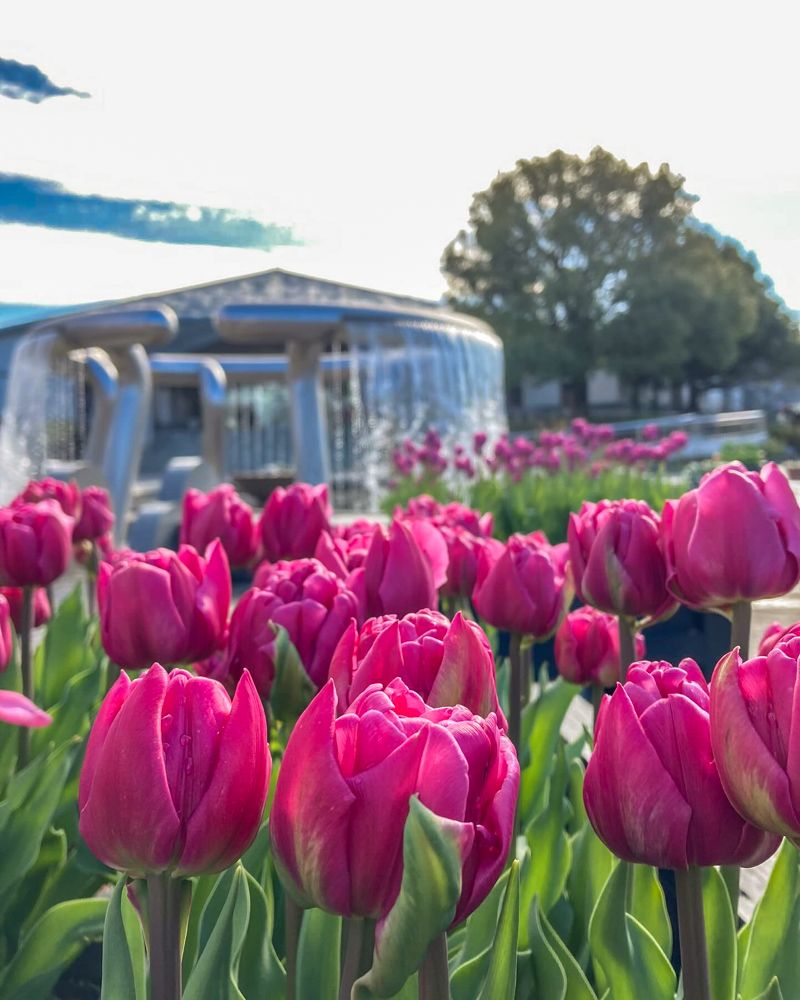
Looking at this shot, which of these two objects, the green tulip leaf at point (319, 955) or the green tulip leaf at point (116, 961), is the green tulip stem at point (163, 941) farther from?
the green tulip leaf at point (319, 955)

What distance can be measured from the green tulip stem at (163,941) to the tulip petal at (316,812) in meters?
0.14

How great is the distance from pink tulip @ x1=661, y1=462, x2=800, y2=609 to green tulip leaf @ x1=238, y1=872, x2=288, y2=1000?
56cm

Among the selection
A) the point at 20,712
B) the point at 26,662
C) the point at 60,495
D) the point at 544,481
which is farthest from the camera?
the point at 544,481

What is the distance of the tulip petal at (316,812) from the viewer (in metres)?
0.53

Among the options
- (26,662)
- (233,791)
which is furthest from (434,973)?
(26,662)

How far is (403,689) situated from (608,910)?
464mm

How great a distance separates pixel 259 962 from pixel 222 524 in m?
0.94

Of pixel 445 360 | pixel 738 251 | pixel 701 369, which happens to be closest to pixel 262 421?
pixel 445 360

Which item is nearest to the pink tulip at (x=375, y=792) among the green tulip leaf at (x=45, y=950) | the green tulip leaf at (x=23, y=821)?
the green tulip leaf at (x=45, y=950)

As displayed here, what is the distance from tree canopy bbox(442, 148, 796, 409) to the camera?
32.3 meters

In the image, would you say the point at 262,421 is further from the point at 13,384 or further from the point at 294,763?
the point at 294,763

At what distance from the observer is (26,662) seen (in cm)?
173

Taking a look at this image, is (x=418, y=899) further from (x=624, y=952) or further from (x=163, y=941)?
(x=624, y=952)

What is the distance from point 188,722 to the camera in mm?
647
